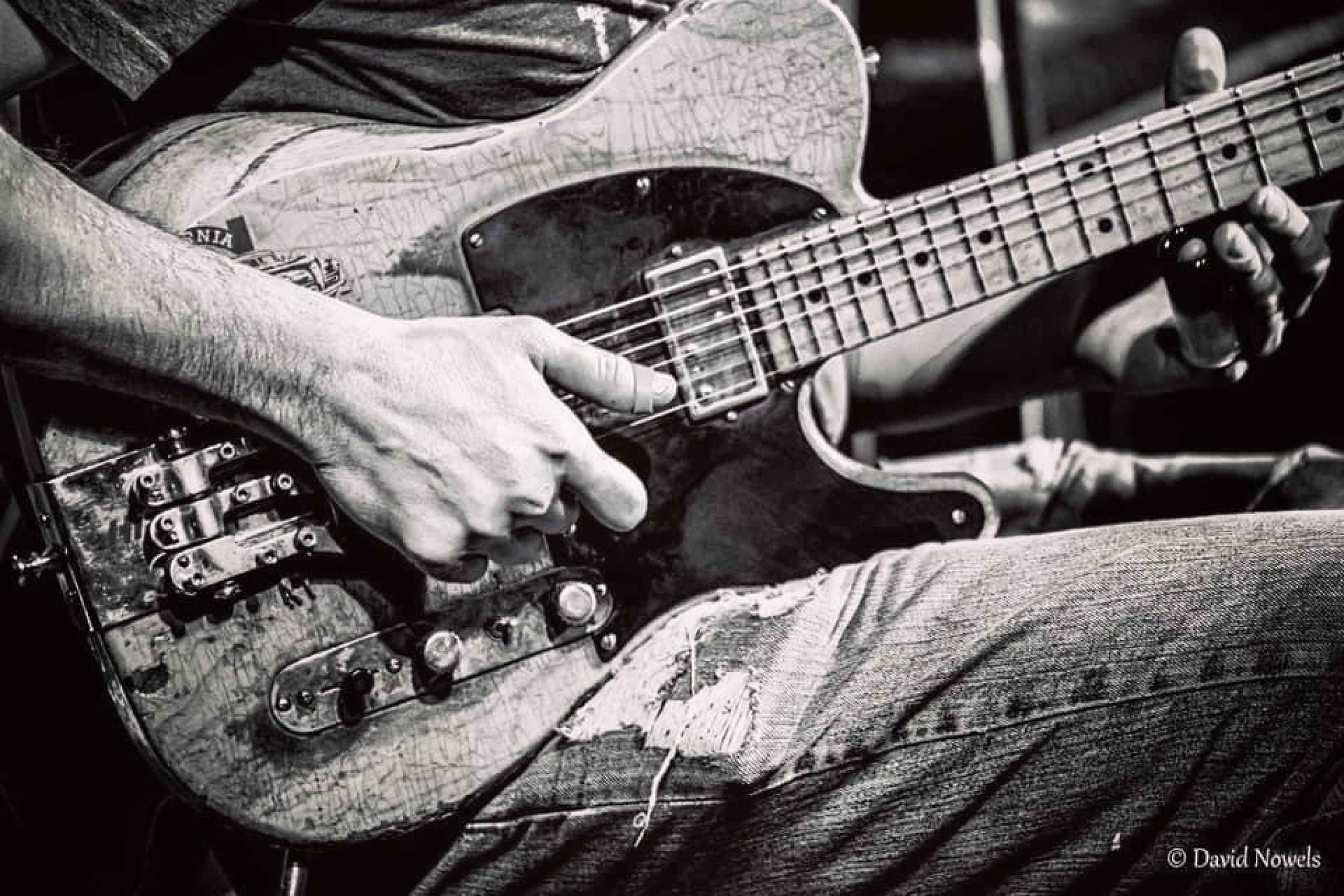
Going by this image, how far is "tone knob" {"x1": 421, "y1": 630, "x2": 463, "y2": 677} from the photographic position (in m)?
0.80

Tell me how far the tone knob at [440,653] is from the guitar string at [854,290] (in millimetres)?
259

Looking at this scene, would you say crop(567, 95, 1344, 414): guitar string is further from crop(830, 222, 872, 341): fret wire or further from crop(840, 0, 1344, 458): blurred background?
crop(840, 0, 1344, 458): blurred background

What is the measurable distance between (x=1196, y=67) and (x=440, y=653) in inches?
32.0

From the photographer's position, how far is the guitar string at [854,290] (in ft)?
2.90

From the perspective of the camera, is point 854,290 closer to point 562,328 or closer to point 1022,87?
point 562,328

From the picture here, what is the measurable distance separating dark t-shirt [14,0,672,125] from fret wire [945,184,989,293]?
30 centimetres

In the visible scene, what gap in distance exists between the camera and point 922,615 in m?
0.81

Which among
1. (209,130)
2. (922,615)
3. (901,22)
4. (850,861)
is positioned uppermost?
(901,22)

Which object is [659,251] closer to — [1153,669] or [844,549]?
[844,549]

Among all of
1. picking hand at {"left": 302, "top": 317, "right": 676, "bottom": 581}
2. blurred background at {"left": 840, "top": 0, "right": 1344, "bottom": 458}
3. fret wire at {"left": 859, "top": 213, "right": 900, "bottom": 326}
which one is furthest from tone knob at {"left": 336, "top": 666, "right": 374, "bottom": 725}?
blurred background at {"left": 840, "top": 0, "right": 1344, "bottom": 458}

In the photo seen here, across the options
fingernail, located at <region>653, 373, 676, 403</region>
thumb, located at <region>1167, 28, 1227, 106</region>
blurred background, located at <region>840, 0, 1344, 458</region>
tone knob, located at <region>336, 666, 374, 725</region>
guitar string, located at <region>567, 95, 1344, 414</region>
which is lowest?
tone knob, located at <region>336, 666, 374, 725</region>

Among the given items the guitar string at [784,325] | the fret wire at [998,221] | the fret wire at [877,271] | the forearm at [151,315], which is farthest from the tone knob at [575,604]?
the fret wire at [998,221]

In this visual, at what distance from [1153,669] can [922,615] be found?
0.53 feet

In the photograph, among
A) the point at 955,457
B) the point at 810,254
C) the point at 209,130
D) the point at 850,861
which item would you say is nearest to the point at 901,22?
the point at 955,457
